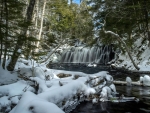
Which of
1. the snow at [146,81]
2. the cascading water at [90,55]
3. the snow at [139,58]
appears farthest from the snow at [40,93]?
the cascading water at [90,55]

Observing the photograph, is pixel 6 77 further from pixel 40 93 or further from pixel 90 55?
pixel 90 55

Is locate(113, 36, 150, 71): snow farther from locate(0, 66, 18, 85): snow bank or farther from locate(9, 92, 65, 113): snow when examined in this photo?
locate(9, 92, 65, 113): snow

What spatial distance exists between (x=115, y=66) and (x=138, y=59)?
234 cm

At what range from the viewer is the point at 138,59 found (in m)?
17.0

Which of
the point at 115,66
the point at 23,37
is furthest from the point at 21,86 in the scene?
the point at 115,66

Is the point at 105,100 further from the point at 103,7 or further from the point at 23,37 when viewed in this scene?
the point at 103,7

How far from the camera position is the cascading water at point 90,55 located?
74.1 feet

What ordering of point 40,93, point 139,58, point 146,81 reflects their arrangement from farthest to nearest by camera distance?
point 139,58 → point 146,81 → point 40,93

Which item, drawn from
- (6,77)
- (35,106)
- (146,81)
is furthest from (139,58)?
(35,106)

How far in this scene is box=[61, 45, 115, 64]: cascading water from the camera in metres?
22.6

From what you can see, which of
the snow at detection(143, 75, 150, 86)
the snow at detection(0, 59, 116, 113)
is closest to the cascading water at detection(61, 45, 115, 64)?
the snow at detection(143, 75, 150, 86)

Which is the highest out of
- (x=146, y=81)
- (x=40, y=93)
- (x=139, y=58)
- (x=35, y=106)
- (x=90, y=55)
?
(x=90, y=55)

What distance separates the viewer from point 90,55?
2412cm

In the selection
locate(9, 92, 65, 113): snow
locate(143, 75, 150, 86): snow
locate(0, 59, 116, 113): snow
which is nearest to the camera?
locate(9, 92, 65, 113): snow
